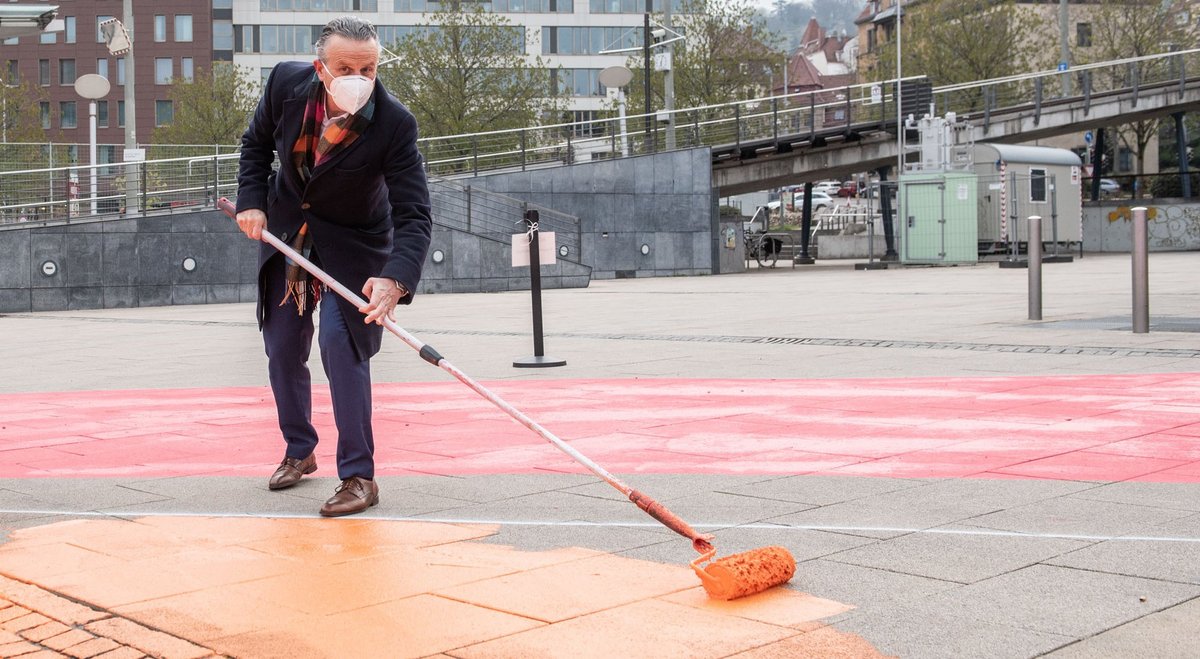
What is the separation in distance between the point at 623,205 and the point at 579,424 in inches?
1072

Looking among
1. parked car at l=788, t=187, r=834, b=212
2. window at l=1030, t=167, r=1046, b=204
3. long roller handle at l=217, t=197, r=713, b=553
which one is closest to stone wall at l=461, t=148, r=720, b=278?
window at l=1030, t=167, r=1046, b=204

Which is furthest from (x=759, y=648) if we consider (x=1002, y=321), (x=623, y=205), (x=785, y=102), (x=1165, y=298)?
(x=785, y=102)

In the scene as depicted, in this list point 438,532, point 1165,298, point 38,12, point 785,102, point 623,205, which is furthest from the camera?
point 785,102

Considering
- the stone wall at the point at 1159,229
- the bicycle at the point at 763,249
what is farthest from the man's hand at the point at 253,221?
the stone wall at the point at 1159,229

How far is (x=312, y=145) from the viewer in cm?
516

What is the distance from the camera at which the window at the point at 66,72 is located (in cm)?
8900

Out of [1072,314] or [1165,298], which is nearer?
[1072,314]

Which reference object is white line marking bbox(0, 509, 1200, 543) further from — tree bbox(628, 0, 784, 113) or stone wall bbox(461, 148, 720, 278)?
tree bbox(628, 0, 784, 113)

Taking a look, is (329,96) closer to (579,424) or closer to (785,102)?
(579,424)

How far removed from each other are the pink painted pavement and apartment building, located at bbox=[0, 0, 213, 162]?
275 ft

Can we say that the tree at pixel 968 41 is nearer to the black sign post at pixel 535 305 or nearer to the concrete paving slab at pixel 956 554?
the black sign post at pixel 535 305

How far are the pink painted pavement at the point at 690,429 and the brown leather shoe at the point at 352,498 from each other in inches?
31.8

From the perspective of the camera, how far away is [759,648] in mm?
3299

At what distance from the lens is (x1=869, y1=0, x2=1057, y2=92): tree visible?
53688 mm
